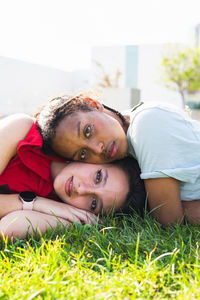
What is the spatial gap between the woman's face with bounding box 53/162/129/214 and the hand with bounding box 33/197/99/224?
0.23 feet

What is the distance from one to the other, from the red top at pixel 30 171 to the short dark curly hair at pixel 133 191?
0.56 meters

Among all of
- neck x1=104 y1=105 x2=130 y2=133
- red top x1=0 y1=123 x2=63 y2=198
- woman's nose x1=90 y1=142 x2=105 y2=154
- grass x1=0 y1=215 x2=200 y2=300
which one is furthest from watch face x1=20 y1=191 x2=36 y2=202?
neck x1=104 y1=105 x2=130 y2=133

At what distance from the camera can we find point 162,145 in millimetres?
2545

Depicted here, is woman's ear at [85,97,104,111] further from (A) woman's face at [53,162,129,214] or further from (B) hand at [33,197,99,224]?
(B) hand at [33,197,99,224]

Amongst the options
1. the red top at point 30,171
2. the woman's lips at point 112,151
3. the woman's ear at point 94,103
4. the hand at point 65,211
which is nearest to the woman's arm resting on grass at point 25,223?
the hand at point 65,211

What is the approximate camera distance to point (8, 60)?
2494 centimetres

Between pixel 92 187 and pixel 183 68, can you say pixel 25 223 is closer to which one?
pixel 92 187

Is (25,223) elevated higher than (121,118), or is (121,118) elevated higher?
(121,118)

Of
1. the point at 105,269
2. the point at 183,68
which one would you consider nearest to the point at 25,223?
the point at 105,269

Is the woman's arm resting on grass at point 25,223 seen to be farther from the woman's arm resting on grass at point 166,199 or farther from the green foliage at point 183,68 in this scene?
the green foliage at point 183,68

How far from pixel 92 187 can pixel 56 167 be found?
487mm

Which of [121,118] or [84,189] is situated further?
[121,118]

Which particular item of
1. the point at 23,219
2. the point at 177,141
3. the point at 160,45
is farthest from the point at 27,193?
the point at 160,45

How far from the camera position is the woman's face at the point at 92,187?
103 inches
